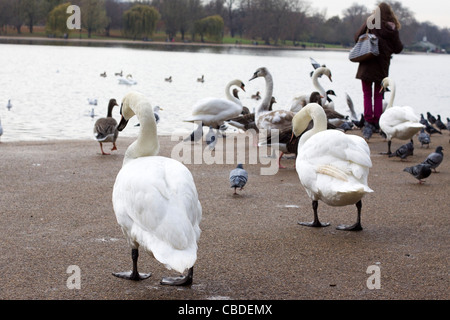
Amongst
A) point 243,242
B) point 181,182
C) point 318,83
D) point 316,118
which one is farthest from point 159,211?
point 318,83

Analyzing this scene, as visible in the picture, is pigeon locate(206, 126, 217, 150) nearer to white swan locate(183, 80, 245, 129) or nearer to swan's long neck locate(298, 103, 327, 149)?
white swan locate(183, 80, 245, 129)

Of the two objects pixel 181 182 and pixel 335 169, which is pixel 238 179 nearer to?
pixel 335 169

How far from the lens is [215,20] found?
372 ft

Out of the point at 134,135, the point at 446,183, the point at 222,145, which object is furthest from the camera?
the point at 134,135

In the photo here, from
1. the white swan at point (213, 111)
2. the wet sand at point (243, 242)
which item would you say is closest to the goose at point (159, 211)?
the wet sand at point (243, 242)

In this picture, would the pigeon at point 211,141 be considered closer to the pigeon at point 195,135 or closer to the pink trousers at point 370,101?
the pigeon at point 195,135

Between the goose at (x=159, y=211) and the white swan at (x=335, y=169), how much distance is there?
67.0 inches

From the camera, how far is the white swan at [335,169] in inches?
222

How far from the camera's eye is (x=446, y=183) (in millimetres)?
8484

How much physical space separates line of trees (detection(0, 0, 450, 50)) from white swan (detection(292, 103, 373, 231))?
277ft

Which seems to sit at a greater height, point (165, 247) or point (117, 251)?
point (165, 247)

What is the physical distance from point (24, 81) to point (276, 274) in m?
27.0

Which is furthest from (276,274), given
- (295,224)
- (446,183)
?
(446,183)
